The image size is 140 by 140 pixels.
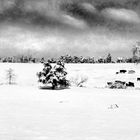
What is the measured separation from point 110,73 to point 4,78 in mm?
42372

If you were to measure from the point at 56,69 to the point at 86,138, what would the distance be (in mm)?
52674

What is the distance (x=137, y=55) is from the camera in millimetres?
112250

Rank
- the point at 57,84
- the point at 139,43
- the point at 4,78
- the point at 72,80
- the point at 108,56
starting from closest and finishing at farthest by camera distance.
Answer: the point at 57,84 < the point at 72,80 < the point at 4,78 < the point at 139,43 < the point at 108,56

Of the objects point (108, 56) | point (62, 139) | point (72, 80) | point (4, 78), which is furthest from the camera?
point (108, 56)

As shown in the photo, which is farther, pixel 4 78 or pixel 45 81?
pixel 4 78

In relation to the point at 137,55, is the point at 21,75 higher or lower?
lower

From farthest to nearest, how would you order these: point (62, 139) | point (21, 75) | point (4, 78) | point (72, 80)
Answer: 1. point (21, 75)
2. point (4, 78)
3. point (72, 80)
4. point (62, 139)

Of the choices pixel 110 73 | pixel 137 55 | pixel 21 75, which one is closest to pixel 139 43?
pixel 137 55

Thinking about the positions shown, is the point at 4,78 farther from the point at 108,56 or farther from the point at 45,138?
the point at 108,56

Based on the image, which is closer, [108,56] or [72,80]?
[72,80]

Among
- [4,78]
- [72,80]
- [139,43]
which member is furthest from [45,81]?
[139,43]

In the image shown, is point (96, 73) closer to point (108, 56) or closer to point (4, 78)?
point (4, 78)

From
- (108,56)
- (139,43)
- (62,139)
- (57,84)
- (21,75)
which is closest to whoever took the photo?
(62,139)

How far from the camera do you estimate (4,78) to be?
9306 centimetres
